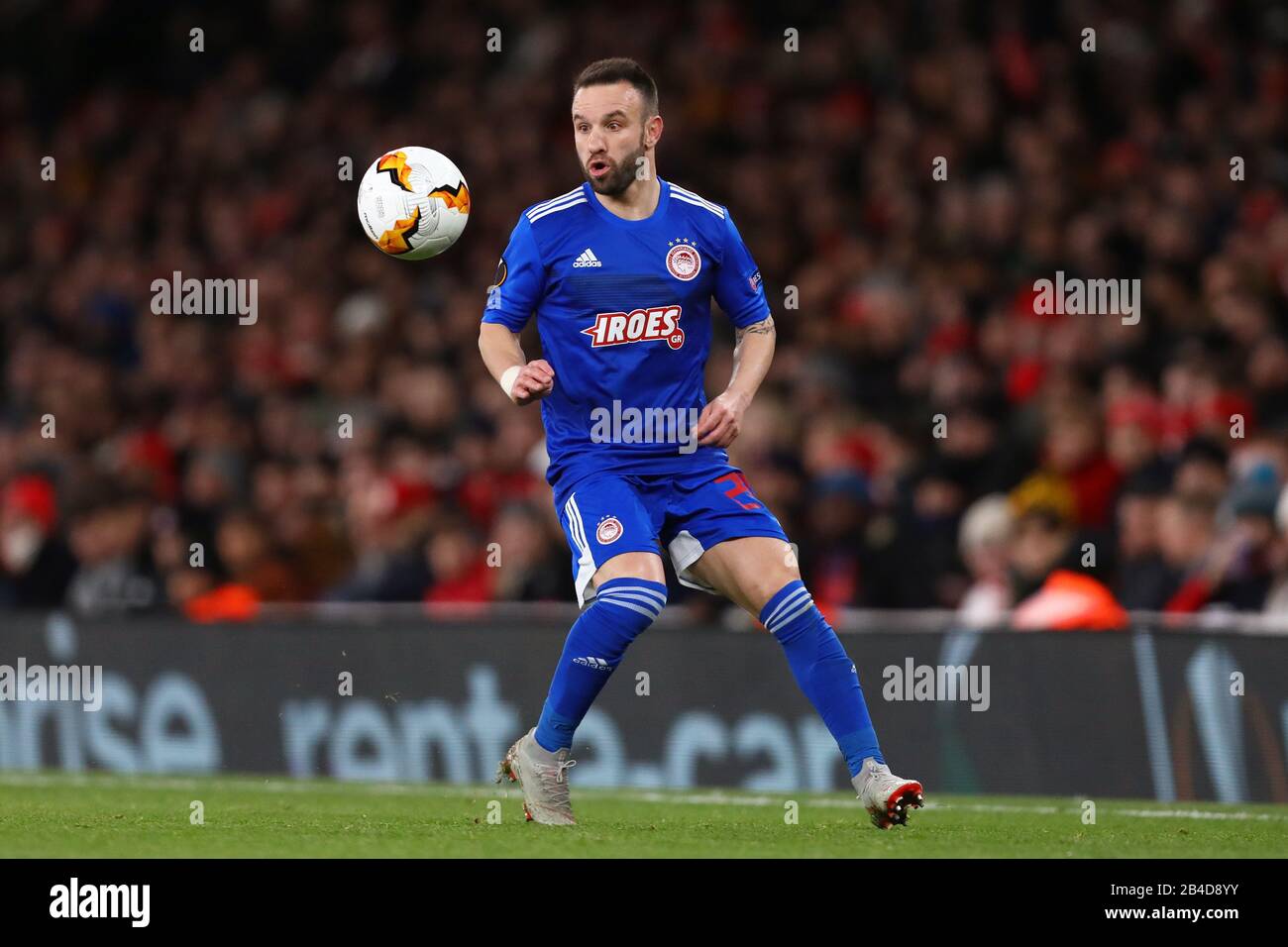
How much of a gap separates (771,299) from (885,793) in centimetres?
744

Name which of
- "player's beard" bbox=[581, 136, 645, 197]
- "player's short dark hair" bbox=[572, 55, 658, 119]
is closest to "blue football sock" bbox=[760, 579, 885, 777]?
"player's beard" bbox=[581, 136, 645, 197]

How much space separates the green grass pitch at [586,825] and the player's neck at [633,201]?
1.94 metres

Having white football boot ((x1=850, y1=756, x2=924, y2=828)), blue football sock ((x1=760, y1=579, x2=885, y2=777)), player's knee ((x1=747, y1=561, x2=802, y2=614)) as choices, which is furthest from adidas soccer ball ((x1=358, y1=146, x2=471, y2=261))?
white football boot ((x1=850, y1=756, x2=924, y2=828))

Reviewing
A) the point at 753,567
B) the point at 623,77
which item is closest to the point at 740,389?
the point at 753,567

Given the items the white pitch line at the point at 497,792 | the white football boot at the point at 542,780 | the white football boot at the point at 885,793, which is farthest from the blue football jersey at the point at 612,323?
the white pitch line at the point at 497,792

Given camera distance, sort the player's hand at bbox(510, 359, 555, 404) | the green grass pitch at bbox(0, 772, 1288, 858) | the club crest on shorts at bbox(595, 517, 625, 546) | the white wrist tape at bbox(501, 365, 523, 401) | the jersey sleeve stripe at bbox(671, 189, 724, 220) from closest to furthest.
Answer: the green grass pitch at bbox(0, 772, 1288, 858) → the player's hand at bbox(510, 359, 555, 404) → the white wrist tape at bbox(501, 365, 523, 401) → the club crest on shorts at bbox(595, 517, 625, 546) → the jersey sleeve stripe at bbox(671, 189, 724, 220)

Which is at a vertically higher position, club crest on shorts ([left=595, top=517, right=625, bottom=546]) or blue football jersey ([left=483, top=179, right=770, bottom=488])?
blue football jersey ([left=483, top=179, right=770, bottom=488])

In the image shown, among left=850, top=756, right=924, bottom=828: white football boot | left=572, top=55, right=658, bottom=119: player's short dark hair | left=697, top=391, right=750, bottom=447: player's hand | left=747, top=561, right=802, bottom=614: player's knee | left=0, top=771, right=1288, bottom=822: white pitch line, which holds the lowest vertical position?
left=0, top=771, right=1288, bottom=822: white pitch line

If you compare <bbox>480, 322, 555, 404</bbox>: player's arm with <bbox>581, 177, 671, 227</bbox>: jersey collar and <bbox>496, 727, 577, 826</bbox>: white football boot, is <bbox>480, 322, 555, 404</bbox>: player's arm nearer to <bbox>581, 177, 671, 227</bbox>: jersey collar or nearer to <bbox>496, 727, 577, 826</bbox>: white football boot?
<bbox>581, 177, 671, 227</bbox>: jersey collar

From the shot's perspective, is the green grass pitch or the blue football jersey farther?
the blue football jersey

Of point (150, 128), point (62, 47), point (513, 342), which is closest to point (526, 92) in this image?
point (150, 128)

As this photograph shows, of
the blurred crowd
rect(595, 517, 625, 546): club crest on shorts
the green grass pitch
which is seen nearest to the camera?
the green grass pitch

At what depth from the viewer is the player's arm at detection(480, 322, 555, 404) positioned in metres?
6.27

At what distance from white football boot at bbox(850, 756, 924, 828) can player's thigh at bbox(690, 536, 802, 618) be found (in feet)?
1.99
